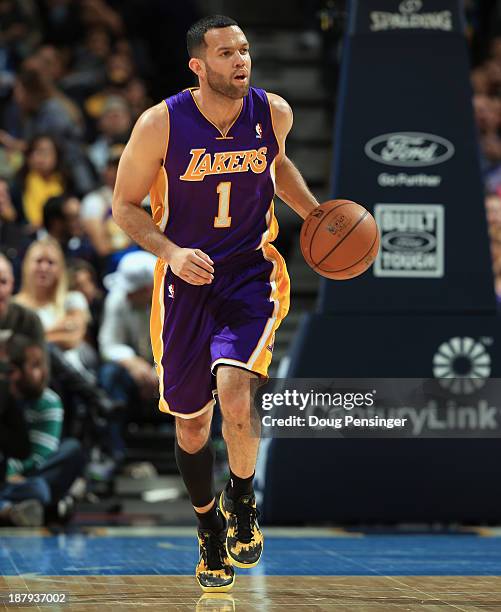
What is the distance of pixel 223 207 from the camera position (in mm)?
4984

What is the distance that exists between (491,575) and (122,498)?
137 inches

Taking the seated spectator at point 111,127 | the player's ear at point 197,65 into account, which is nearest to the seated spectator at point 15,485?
the player's ear at point 197,65

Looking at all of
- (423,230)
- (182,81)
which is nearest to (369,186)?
(423,230)

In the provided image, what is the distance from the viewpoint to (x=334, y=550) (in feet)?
20.9

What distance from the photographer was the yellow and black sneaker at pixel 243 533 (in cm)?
499

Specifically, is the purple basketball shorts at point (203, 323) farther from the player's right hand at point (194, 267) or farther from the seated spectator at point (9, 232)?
the seated spectator at point (9, 232)

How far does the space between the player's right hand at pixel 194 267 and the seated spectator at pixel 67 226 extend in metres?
5.23

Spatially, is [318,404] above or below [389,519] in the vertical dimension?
above

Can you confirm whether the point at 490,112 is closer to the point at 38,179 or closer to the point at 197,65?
the point at 38,179

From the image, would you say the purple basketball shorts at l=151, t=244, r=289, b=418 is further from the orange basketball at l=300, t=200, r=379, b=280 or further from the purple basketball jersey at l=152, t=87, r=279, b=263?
the orange basketball at l=300, t=200, r=379, b=280

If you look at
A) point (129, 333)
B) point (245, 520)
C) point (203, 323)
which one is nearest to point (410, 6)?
point (129, 333)

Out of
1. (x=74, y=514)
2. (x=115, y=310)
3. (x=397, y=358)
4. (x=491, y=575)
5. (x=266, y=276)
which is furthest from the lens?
(x=115, y=310)

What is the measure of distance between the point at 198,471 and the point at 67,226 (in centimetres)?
505

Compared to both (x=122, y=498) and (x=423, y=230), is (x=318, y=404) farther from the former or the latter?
(x=122, y=498)
